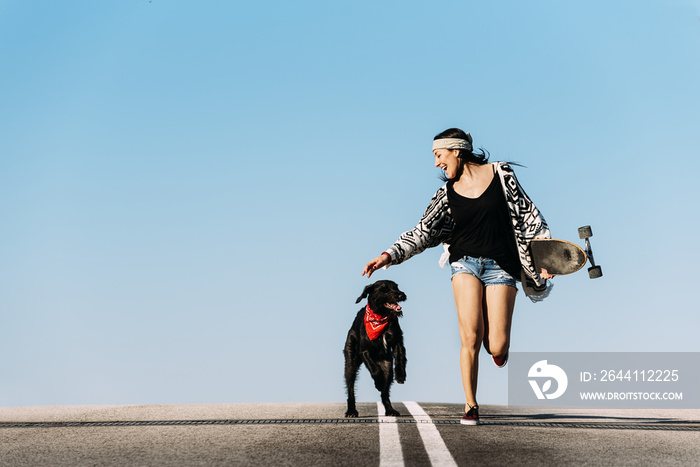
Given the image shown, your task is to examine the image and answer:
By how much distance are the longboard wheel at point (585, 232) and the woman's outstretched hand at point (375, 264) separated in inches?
65.9

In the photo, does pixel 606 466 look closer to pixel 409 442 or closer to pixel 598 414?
pixel 409 442

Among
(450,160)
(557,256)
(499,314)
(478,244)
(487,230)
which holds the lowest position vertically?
(499,314)

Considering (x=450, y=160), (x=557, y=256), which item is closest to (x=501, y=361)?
(x=557, y=256)

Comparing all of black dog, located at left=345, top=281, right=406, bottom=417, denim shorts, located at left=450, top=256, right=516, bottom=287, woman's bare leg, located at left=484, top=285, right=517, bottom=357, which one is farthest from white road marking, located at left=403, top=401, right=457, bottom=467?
denim shorts, located at left=450, top=256, right=516, bottom=287

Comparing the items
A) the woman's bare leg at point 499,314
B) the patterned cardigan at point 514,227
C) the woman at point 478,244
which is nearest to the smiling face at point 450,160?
the woman at point 478,244

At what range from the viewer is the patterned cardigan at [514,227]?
7.54 m

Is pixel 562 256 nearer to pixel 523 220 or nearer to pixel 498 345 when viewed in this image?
pixel 523 220

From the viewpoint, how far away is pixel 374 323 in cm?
911

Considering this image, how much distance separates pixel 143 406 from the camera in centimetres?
1063

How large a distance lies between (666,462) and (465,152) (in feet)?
11.2

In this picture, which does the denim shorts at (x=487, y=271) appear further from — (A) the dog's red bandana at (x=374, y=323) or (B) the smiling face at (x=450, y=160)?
(A) the dog's red bandana at (x=374, y=323)

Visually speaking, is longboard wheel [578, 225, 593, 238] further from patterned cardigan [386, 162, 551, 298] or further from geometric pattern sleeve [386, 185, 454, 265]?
geometric pattern sleeve [386, 185, 454, 265]

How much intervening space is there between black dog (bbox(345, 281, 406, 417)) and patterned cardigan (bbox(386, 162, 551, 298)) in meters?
1.27

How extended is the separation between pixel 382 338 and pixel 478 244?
7.28 feet
